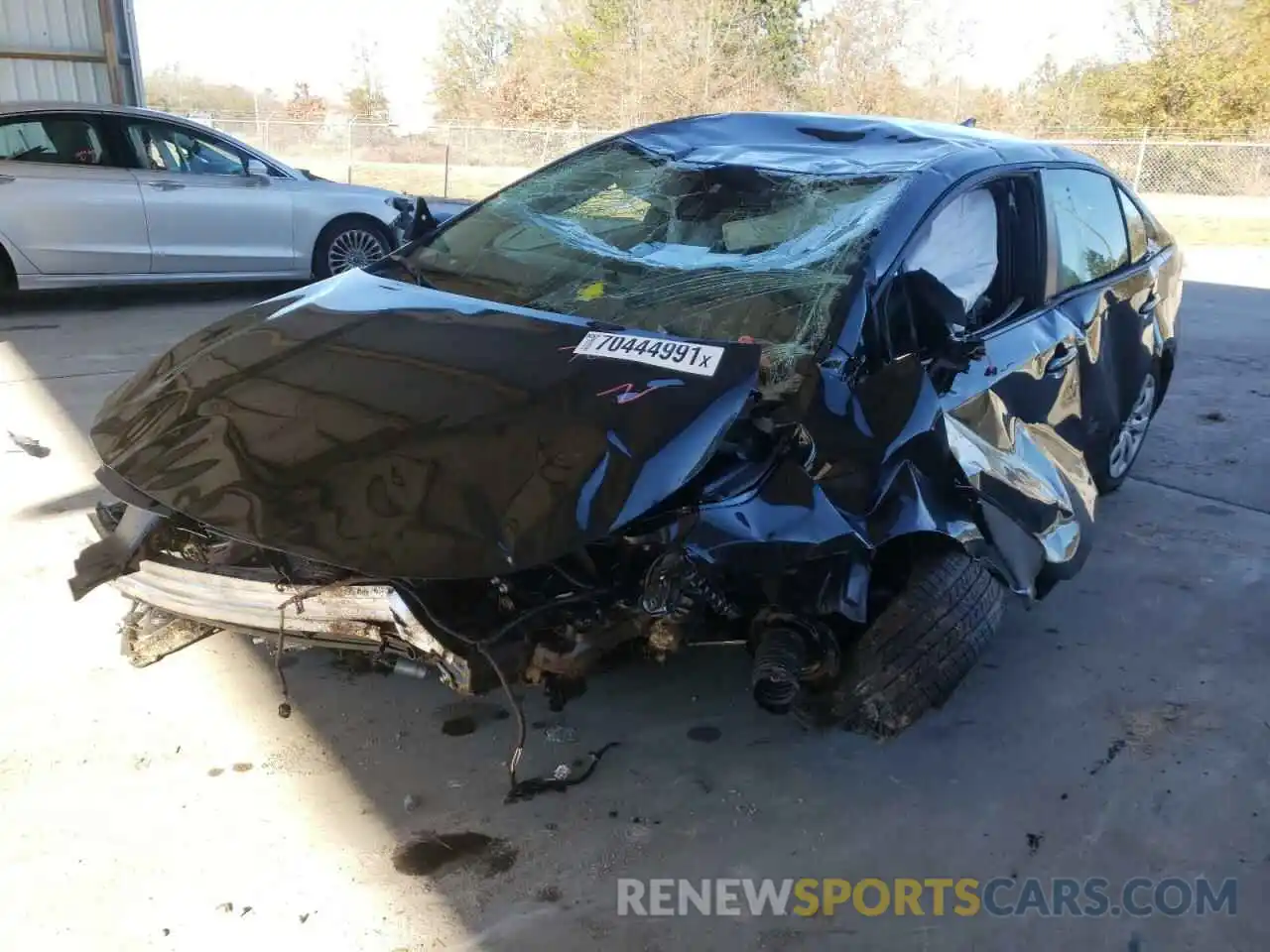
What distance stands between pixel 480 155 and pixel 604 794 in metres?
21.8

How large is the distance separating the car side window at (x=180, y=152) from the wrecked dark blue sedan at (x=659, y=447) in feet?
18.3

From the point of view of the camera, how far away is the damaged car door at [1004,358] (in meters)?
2.56

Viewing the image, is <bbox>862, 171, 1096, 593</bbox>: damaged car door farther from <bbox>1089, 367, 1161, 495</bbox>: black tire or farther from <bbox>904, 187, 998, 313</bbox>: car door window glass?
<bbox>1089, 367, 1161, 495</bbox>: black tire

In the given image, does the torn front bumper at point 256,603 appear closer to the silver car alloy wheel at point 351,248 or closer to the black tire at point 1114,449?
the black tire at point 1114,449

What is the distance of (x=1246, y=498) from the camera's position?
4.73 meters

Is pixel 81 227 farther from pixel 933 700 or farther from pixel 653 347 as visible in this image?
pixel 933 700

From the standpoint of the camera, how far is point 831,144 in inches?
137

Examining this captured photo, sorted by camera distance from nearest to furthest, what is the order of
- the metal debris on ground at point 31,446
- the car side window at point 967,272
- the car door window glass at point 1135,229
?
the car side window at point 967,272, the car door window glass at point 1135,229, the metal debris on ground at point 31,446

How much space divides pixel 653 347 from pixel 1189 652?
218 centimetres

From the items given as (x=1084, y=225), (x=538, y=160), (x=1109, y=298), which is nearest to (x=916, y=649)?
(x=1109, y=298)

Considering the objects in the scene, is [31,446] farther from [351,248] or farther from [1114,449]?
[1114,449]

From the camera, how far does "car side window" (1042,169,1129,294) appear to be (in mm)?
3621

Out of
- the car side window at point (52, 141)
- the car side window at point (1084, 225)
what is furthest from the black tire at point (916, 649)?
the car side window at point (52, 141)

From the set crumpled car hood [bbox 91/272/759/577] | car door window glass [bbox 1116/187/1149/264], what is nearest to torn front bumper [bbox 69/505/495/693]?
crumpled car hood [bbox 91/272/759/577]
